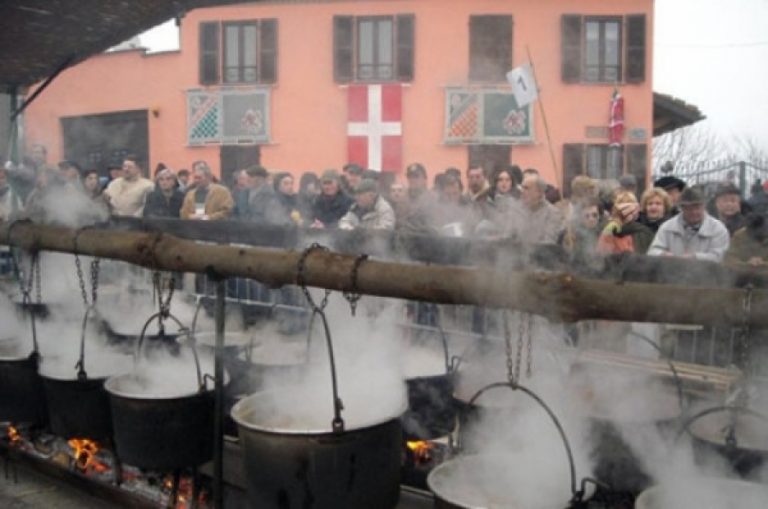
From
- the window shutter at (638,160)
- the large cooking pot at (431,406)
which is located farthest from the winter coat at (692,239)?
the window shutter at (638,160)

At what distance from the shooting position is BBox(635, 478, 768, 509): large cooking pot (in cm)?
233

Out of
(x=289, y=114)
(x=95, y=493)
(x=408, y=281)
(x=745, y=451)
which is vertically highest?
(x=289, y=114)

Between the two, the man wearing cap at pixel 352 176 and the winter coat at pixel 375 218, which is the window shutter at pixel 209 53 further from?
the winter coat at pixel 375 218

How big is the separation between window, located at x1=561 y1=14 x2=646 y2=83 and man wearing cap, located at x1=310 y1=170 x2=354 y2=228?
13.3m

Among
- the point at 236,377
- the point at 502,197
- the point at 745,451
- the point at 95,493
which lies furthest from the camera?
the point at 502,197

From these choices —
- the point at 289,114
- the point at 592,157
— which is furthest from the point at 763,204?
the point at 289,114

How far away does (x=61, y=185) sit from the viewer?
6.25 metres

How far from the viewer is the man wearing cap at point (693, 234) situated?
5.35 meters

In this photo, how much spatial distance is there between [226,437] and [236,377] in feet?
1.44

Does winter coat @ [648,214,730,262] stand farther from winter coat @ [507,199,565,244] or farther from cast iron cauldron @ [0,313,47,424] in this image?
cast iron cauldron @ [0,313,47,424]

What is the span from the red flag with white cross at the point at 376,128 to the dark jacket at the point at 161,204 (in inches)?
412

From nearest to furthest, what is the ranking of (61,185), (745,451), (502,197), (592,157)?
(745,451) → (61,185) → (502,197) → (592,157)

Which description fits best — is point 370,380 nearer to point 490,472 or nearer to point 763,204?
point 490,472

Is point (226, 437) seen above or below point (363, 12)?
below
